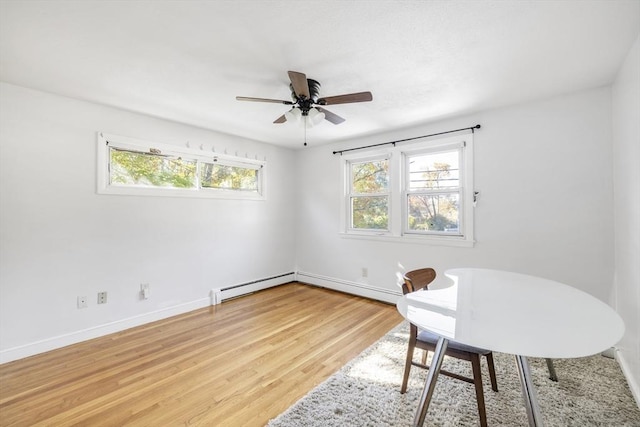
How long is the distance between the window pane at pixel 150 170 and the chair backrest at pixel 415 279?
2.93m

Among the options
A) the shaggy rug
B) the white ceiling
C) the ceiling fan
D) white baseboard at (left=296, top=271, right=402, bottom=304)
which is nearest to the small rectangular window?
white baseboard at (left=296, top=271, right=402, bottom=304)

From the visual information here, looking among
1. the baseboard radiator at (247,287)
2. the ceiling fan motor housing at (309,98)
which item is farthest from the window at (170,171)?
the ceiling fan motor housing at (309,98)

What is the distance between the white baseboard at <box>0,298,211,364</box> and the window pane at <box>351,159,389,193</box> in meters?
2.74

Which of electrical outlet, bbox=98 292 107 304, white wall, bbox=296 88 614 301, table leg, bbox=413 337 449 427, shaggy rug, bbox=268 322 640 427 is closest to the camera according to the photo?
table leg, bbox=413 337 449 427

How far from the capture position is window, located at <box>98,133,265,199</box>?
9.48ft

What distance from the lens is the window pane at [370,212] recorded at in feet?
12.7

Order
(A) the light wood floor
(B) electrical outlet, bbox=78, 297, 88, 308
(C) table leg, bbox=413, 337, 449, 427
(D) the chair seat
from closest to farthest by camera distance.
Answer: (C) table leg, bbox=413, 337, 449, 427 < (D) the chair seat < (A) the light wood floor < (B) electrical outlet, bbox=78, 297, 88, 308

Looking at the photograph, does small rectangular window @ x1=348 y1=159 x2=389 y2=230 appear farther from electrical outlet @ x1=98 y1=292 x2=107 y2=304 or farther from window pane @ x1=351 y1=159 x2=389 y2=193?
electrical outlet @ x1=98 y1=292 x2=107 y2=304

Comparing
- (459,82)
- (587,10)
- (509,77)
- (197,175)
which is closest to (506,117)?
(509,77)

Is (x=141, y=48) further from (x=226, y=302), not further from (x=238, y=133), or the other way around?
(x=226, y=302)

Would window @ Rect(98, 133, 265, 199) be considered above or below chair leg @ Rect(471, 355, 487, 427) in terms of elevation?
above

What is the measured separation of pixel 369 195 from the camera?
399cm

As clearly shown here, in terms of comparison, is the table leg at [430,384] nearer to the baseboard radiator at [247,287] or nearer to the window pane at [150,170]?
the baseboard radiator at [247,287]

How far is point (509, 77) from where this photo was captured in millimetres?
2215
